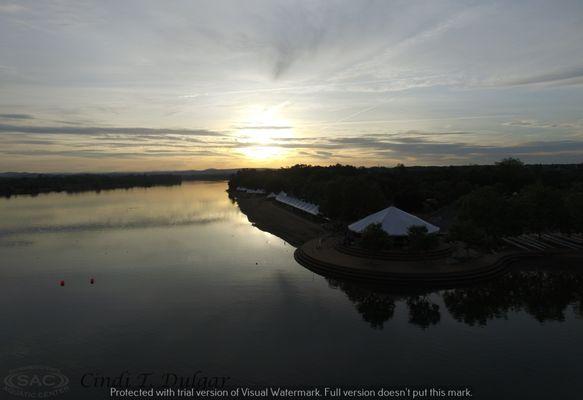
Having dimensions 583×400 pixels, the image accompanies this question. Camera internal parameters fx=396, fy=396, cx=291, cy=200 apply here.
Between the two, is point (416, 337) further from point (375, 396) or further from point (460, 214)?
point (460, 214)

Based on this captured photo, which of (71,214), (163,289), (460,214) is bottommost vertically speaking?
(71,214)

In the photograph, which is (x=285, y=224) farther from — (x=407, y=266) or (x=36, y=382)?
(x=36, y=382)

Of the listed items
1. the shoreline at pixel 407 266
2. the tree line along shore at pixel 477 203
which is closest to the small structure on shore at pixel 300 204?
the tree line along shore at pixel 477 203

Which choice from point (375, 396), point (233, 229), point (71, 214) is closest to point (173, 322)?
point (375, 396)

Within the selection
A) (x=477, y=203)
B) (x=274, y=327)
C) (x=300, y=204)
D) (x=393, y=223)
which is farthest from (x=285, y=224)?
(x=274, y=327)

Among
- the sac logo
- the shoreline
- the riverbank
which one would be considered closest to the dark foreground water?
the sac logo

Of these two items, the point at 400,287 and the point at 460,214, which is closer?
the point at 400,287
